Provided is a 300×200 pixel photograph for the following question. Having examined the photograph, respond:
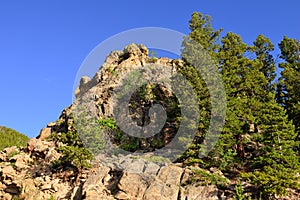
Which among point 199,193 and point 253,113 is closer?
point 199,193

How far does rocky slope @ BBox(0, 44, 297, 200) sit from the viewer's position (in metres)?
25.1

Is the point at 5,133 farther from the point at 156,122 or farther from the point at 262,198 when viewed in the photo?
the point at 262,198

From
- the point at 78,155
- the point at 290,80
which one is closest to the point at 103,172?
the point at 78,155

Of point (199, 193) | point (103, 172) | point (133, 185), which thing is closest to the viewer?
point (199, 193)

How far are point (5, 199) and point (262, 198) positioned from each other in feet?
71.1

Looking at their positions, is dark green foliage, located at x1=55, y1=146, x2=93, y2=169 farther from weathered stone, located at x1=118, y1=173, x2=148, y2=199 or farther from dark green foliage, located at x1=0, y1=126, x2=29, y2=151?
dark green foliage, located at x1=0, y1=126, x2=29, y2=151

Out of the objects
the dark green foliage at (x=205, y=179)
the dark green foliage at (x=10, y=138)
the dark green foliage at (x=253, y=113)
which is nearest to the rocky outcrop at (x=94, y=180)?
the dark green foliage at (x=205, y=179)

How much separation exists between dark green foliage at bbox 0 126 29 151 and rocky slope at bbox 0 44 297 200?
38.0 ft

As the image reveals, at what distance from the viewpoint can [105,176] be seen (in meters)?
28.0

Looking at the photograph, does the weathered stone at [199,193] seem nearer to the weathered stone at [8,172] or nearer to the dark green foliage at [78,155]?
the dark green foliage at [78,155]

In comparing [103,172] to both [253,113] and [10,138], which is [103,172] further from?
[10,138]

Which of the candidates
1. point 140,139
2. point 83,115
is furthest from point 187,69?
point 83,115

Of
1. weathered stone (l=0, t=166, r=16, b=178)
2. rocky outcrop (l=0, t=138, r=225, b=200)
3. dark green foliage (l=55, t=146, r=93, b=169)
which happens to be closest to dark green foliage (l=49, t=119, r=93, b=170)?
dark green foliage (l=55, t=146, r=93, b=169)

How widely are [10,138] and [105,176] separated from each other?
3664 cm
